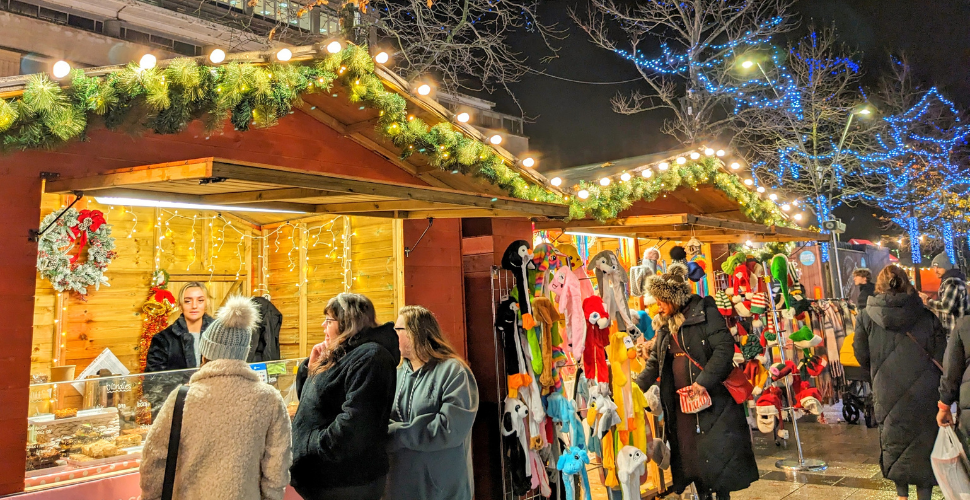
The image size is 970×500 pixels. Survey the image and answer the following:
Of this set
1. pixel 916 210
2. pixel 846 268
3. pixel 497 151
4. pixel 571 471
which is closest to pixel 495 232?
pixel 497 151

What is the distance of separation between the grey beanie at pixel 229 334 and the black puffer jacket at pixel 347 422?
0.54 metres

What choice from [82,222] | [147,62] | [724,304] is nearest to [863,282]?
[724,304]

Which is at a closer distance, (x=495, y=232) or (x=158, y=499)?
(x=158, y=499)

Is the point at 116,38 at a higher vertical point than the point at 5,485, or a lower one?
higher

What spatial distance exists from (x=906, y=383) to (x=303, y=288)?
6.00 meters

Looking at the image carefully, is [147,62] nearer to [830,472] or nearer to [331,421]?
[331,421]

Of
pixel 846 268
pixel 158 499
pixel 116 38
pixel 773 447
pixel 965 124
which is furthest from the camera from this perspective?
pixel 965 124

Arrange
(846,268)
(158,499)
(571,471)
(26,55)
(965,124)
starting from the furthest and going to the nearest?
(965,124), (846,268), (26,55), (571,471), (158,499)

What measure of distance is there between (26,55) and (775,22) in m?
18.2

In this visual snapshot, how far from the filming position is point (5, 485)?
326 centimetres

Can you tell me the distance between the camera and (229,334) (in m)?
2.78

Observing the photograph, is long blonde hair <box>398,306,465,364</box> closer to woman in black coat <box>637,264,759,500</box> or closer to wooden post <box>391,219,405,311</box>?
wooden post <box>391,219,405,311</box>

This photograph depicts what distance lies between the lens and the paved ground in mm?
5684

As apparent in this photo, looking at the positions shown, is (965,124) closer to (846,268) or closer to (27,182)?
(846,268)
